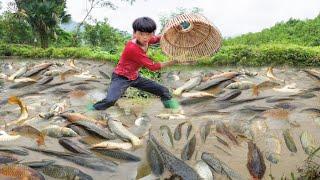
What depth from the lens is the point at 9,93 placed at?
10.6 m

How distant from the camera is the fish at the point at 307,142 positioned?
596 cm

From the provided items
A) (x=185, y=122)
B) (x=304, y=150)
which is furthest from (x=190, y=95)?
(x=304, y=150)

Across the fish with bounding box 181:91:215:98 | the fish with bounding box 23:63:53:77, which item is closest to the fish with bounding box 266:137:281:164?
the fish with bounding box 181:91:215:98

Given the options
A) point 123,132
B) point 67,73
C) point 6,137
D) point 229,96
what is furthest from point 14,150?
point 67,73

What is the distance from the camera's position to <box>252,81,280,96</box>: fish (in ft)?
30.3

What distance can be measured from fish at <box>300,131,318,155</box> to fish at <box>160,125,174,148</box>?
1519 millimetres

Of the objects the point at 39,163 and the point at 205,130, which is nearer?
the point at 39,163

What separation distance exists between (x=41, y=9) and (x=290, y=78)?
12.1 m

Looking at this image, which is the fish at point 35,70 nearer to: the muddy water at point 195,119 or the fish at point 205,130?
the muddy water at point 195,119

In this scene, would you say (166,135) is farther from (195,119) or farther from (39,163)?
(39,163)

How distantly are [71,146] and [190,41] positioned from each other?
6.53 ft

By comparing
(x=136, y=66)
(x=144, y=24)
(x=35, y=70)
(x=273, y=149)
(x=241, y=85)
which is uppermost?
(x=144, y=24)

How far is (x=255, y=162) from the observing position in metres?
5.52

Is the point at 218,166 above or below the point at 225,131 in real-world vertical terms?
below
